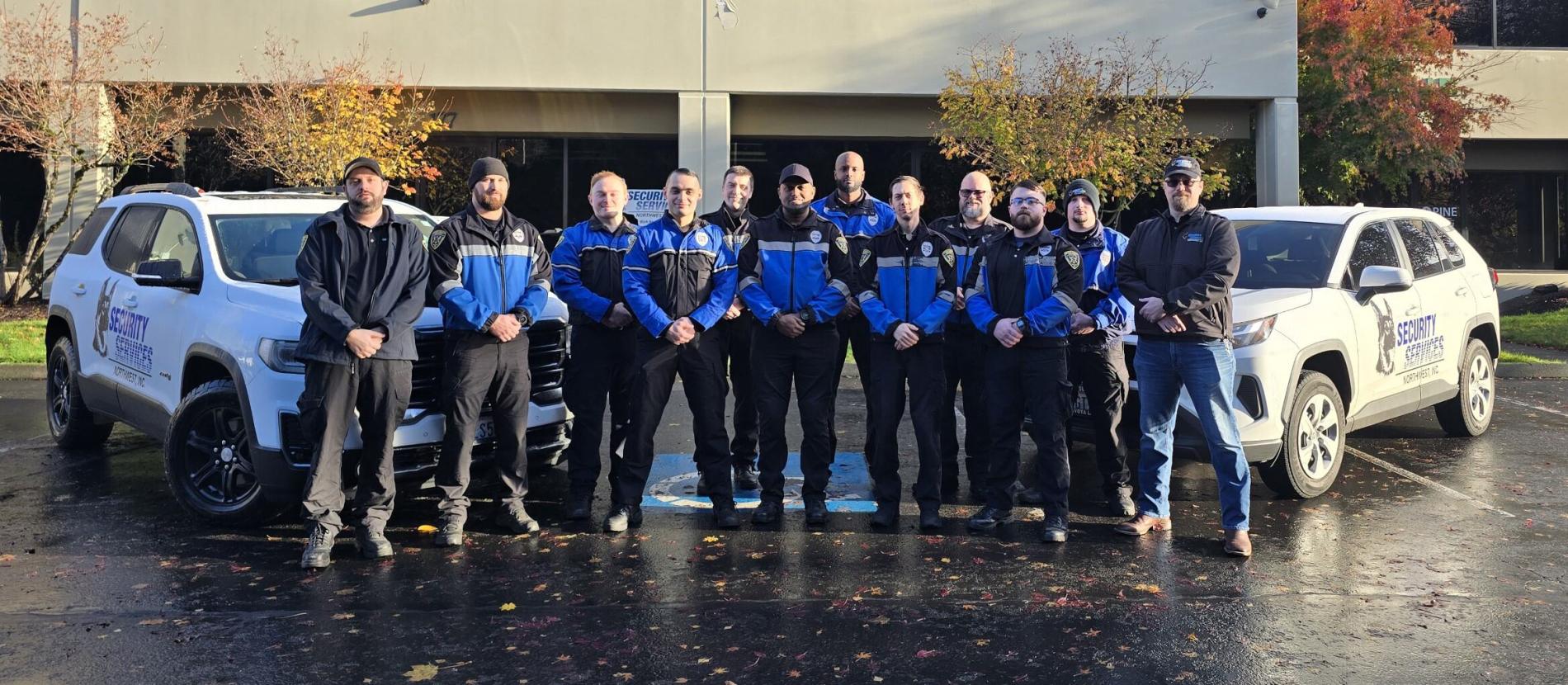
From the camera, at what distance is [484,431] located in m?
6.63

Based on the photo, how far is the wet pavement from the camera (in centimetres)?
448

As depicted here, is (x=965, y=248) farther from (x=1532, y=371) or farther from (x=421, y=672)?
(x=1532, y=371)

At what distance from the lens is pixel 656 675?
4.37 metres

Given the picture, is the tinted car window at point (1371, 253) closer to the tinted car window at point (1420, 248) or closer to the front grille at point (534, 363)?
the tinted car window at point (1420, 248)

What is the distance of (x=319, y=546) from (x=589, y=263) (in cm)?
208

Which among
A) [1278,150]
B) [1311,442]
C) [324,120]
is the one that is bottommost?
[1311,442]

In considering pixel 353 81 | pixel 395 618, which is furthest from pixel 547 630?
pixel 353 81

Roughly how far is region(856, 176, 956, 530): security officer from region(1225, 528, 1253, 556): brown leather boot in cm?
142

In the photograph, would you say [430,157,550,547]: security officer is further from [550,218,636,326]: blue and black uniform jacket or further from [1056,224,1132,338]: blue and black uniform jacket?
[1056,224,1132,338]: blue and black uniform jacket

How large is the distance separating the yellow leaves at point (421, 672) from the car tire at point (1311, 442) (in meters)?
4.80

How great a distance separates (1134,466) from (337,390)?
16.0 feet

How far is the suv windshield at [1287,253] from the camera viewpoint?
7.73 m

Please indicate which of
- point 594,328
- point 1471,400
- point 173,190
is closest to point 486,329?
point 594,328

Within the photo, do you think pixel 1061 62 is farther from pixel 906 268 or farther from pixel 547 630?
pixel 547 630
